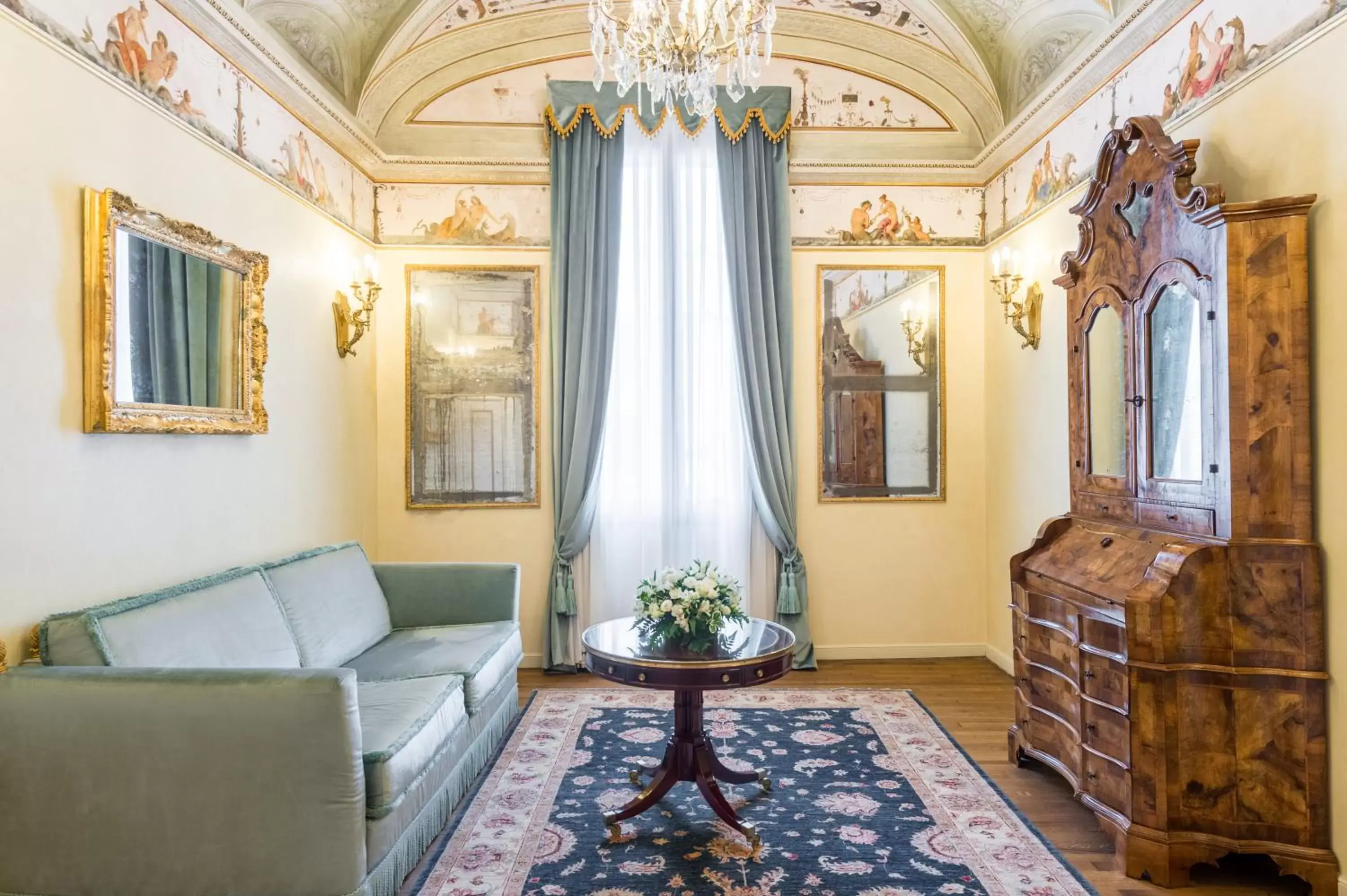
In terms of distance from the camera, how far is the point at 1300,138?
9.03 feet

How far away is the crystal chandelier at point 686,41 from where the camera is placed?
2992mm

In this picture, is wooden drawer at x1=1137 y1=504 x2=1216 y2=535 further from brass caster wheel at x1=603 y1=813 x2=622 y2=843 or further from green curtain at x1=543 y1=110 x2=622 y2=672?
green curtain at x1=543 y1=110 x2=622 y2=672

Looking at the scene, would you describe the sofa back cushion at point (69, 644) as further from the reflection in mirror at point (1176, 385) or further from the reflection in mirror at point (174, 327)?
the reflection in mirror at point (1176, 385)

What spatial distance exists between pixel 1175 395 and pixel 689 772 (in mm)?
2449

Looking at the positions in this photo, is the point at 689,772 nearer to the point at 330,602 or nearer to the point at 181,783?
the point at 181,783

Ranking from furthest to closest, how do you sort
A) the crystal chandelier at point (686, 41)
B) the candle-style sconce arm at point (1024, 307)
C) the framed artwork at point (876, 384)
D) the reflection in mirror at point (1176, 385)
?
the framed artwork at point (876, 384) → the candle-style sconce arm at point (1024, 307) → the crystal chandelier at point (686, 41) → the reflection in mirror at point (1176, 385)

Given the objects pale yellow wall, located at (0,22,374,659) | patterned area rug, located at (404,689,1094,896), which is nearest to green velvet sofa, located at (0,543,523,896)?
pale yellow wall, located at (0,22,374,659)

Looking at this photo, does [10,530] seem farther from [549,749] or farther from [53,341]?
[549,749]

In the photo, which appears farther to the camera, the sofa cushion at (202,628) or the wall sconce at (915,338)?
the wall sconce at (915,338)

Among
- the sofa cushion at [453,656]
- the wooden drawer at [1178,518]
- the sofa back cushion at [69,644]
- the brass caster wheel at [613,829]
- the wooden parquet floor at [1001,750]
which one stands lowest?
the wooden parquet floor at [1001,750]

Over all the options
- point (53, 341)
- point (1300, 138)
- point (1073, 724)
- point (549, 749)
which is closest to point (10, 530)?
point (53, 341)

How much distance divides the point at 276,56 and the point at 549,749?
3783 millimetres

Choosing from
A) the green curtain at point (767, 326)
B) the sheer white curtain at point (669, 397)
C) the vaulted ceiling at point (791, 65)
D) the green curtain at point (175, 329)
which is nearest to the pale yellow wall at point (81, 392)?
the green curtain at point (175, 329)

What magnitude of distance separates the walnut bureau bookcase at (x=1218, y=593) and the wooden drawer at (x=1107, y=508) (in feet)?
0.59
